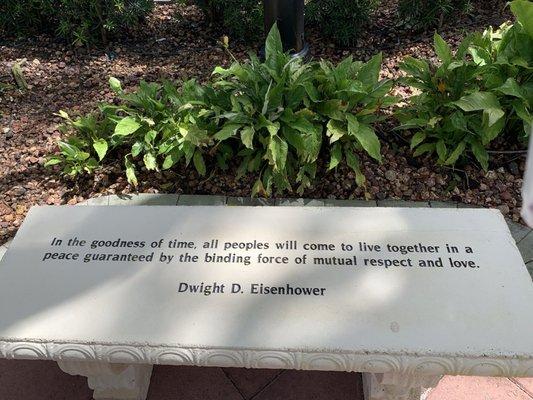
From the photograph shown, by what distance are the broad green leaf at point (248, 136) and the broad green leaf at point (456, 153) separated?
1268 millimetres

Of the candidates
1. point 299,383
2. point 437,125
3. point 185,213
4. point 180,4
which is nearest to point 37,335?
point 185,213

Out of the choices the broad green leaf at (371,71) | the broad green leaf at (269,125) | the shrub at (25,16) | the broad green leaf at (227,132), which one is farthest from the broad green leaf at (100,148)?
the shrub at (25,16)

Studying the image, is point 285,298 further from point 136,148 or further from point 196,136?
point 136,148

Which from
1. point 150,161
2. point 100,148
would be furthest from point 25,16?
point 150,161

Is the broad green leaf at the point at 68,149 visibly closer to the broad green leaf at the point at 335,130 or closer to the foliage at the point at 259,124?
the foliage at the point at 259,124

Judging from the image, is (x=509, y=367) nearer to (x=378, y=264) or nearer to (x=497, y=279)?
(x=497, y=279)

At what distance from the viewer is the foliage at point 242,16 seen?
13.6 ft

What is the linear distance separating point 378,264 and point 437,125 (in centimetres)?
147

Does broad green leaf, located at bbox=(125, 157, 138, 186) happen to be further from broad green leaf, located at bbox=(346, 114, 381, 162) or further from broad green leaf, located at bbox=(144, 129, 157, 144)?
broad green leaf, located at bbox=(346, 114, 381, 162)

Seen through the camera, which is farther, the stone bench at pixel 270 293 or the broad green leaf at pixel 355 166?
the broad green leaf at pixel 355 166

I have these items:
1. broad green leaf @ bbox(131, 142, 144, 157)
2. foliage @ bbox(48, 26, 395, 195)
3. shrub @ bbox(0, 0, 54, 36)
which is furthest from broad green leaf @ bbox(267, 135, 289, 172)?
shrub @ bbox(0, 0, 54, 36)

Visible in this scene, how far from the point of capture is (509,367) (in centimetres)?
171

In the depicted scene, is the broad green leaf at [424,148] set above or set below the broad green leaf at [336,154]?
below

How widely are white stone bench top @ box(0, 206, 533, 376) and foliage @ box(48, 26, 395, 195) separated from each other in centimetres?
78
